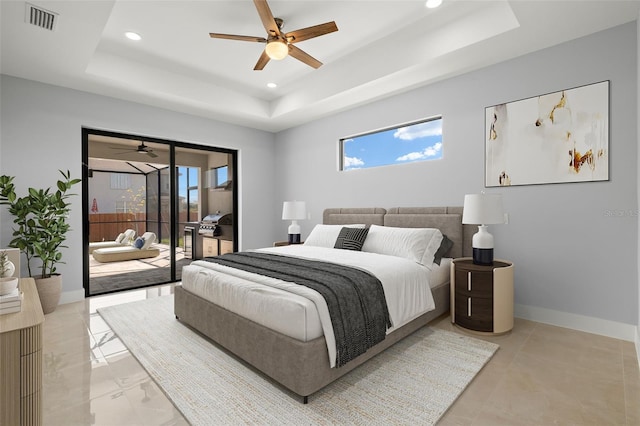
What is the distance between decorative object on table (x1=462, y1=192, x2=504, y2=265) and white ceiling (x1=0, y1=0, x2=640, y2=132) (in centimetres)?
149

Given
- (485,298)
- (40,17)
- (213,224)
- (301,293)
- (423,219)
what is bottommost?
(485,298)

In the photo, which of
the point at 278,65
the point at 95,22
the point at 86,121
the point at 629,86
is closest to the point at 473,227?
the point at 629,86

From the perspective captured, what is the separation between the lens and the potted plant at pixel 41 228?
11.0ft

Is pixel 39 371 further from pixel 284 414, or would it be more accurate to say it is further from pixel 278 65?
pixel 278 65

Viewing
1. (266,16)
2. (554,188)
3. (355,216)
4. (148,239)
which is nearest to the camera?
(266,16)

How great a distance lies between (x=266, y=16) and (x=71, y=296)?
160 inches

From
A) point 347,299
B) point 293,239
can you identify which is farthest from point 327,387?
point 293,239

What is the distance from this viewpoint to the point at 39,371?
1.38 metres

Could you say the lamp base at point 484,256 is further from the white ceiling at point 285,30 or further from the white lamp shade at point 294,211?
the white lamp shade at point 294,211

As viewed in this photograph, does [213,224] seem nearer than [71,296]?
No

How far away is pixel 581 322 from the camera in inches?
115

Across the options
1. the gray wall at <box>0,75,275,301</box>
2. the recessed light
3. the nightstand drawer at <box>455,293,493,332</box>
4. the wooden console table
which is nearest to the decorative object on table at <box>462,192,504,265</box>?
the nightstand drawer at <box>455,293,493,332</box>

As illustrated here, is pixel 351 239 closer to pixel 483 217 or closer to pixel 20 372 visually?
pixel 483 217

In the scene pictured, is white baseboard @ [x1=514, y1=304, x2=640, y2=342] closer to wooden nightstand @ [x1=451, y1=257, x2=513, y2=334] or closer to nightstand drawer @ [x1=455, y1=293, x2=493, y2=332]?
wooden nightstand @ [x1=451, y1=257, x2=513, y2=334]
